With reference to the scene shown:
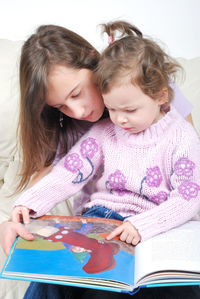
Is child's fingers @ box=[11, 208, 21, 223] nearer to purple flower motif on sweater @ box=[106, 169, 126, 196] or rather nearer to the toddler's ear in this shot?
purple flower motif on sweater @ box=[106, 169, 126, 196]

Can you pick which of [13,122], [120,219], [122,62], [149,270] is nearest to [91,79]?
[122,62]

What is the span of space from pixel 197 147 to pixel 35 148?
0.49m

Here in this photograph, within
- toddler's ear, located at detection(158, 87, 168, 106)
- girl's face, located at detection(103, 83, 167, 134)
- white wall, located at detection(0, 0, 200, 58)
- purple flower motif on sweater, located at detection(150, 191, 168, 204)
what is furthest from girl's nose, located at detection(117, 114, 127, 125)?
white wall, located at detection(0, 0, 200, 58)

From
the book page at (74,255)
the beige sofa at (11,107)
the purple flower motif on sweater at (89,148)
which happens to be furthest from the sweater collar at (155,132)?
the beige sofa at (11,107)

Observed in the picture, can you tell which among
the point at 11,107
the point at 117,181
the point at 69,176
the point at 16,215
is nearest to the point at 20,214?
the point at 16,215

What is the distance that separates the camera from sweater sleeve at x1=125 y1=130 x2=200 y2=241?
90 cm

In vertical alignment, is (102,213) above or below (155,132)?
below

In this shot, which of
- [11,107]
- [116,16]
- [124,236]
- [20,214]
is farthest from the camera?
[116,16]

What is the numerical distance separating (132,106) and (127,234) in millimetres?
314

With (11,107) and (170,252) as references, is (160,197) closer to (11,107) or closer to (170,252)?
(170,252)

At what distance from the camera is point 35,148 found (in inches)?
45.4

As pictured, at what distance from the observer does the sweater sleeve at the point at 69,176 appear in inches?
39.4

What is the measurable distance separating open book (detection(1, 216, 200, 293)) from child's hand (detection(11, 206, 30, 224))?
0.09 feet

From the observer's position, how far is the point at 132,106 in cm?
93
